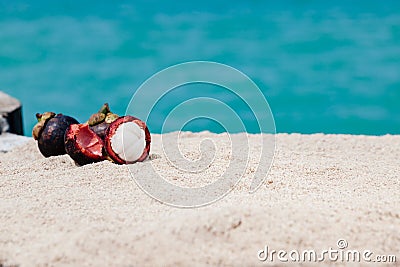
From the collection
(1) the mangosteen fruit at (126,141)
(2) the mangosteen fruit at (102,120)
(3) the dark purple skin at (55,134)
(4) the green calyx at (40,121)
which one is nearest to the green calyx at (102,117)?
(2) the mangosteen fruit at (102,120)

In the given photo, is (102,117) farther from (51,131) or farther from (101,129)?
(51,131)

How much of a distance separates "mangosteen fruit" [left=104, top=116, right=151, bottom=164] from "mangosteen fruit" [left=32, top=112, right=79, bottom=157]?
76 cm

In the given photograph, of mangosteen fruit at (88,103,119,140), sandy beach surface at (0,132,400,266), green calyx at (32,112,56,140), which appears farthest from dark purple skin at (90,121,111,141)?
green calyx at (32,112,56,140)

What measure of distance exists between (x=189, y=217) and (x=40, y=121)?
2.65m

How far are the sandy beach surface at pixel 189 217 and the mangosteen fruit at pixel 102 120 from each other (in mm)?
359

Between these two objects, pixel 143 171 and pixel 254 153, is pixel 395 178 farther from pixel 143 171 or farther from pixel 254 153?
pixel 143 171

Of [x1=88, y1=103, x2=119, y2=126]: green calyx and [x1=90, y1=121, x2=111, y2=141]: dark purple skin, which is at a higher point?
[x1=88, y1=103, x2=119, y2=126]: green calyx

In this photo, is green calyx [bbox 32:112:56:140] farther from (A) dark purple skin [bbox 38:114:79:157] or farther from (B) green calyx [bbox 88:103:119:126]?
(B) green calyx [bbox 88:103:119:126]

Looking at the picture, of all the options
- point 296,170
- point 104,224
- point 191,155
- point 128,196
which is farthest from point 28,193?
point 296,170

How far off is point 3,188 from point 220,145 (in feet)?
6.38

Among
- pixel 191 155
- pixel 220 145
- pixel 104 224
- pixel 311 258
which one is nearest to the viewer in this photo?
pixel 311 258

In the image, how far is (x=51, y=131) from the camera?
188 inches

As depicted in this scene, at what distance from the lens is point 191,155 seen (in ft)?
14.5

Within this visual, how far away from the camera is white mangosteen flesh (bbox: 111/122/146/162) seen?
415 cm
